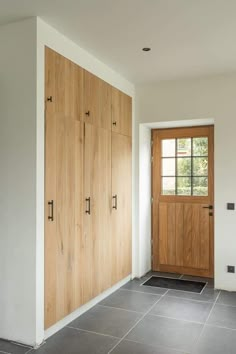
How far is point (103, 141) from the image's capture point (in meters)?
3.90

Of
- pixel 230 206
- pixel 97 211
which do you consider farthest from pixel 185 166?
pixel 97 211

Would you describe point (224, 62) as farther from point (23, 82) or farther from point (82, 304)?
point (82, 304)

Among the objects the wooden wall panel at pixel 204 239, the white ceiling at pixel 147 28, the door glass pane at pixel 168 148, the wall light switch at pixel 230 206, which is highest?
the white ceiling at pixel 147 28

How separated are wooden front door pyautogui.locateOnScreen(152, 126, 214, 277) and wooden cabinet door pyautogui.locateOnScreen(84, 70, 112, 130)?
1.25 m

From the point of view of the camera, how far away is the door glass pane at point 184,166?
4.88m

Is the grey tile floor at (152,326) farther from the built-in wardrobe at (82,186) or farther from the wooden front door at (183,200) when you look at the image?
the wooden front door at (183,200)

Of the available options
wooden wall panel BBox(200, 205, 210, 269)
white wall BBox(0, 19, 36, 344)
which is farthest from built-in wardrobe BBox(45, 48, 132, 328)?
wooden wall panel BBox(200, 205, 210, 269)

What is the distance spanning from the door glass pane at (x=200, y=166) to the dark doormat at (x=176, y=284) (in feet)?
4.81

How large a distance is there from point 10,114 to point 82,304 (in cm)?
197

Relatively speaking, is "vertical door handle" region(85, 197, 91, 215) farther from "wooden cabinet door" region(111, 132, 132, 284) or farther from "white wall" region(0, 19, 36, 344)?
"white wall" region(0, 19, 36, 344)

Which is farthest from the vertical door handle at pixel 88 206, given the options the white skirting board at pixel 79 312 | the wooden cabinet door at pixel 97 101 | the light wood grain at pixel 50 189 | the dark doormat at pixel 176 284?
the dark doormat at pixel 176 284

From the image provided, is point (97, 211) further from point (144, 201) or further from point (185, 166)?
point (185, 166)

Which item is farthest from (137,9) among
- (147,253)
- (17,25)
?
(147,253)

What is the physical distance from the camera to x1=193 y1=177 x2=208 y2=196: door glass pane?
4781mm
